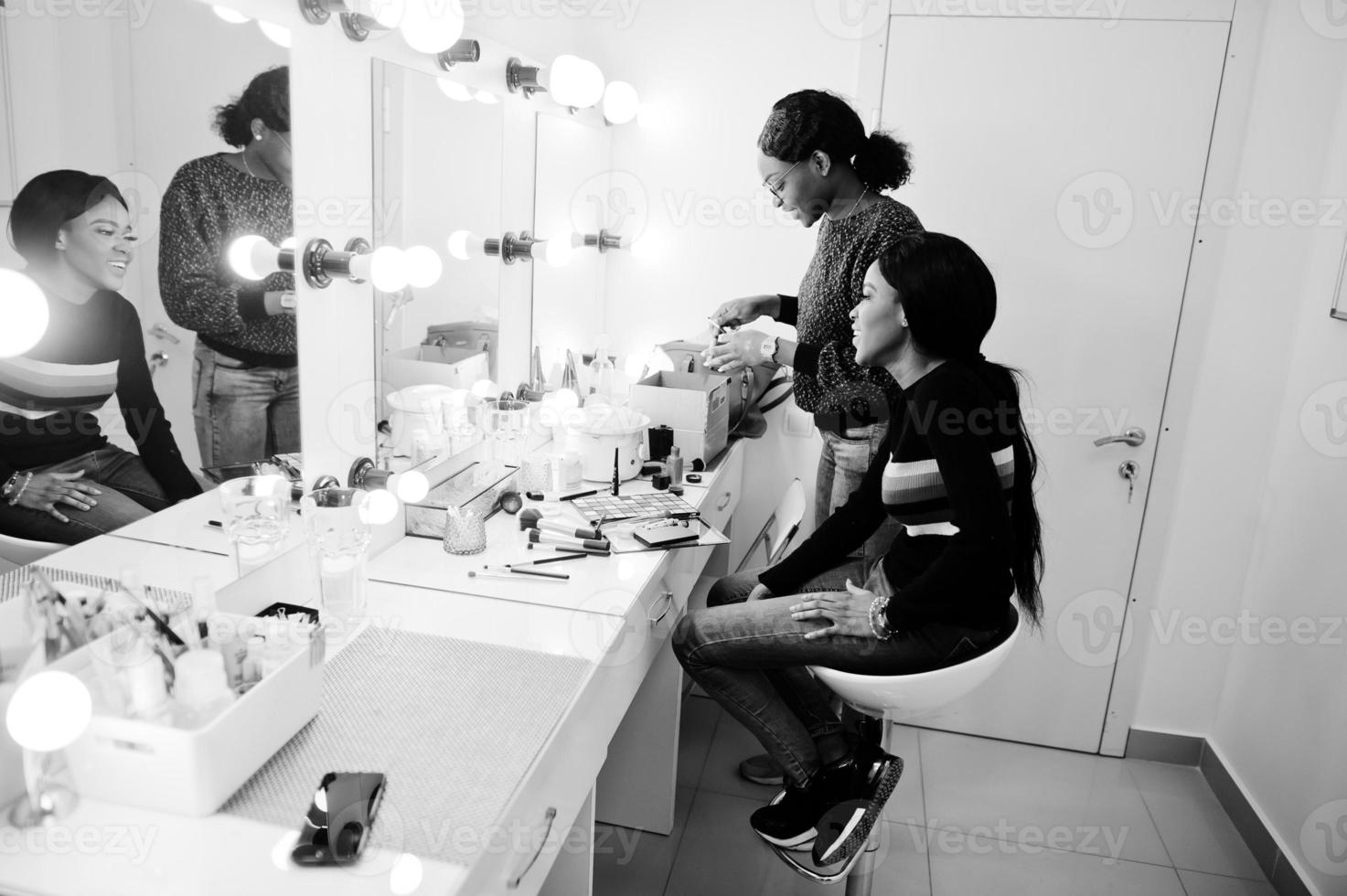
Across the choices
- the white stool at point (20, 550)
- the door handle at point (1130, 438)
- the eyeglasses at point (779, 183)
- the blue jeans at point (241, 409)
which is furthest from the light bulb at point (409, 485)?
the door handle at point (1130, 438)

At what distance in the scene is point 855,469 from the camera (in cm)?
233

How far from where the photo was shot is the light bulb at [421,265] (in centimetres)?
170

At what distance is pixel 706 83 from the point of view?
9.62 feet

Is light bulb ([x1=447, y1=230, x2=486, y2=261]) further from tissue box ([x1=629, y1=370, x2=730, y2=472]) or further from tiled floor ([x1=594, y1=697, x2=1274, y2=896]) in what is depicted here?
tiled floor ([x1=594, y1=697, x2=1274, y2=896])

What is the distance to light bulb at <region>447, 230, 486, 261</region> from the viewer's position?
2.14 meters

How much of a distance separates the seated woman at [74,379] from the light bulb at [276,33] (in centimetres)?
42

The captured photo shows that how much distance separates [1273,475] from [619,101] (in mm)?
2095

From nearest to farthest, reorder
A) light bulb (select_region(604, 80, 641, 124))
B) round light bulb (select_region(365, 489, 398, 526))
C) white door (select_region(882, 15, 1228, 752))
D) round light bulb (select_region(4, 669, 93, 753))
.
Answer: round light bulb (select_region(4, 669, 93, 753)) → round light bulb (select_region(365, 489, 398, 526)) → white door (select_region(882, 15, 1228, 752)) → light bulb (select_region(604, 80, 641, 124))

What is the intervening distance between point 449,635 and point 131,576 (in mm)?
484

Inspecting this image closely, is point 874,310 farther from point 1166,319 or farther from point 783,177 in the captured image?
point 1166,319

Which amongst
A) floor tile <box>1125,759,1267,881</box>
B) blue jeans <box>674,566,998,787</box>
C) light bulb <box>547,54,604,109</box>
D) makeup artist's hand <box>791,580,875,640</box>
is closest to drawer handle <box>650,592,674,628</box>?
blue jeans <box>674,566,998,787</box>

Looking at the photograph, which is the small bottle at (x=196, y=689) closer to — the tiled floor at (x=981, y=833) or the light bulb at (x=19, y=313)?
the light bulb at (x=19, y=313)

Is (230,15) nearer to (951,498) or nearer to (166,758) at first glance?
(166,758)

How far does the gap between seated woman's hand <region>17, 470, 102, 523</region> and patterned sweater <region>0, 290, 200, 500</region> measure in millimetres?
22
